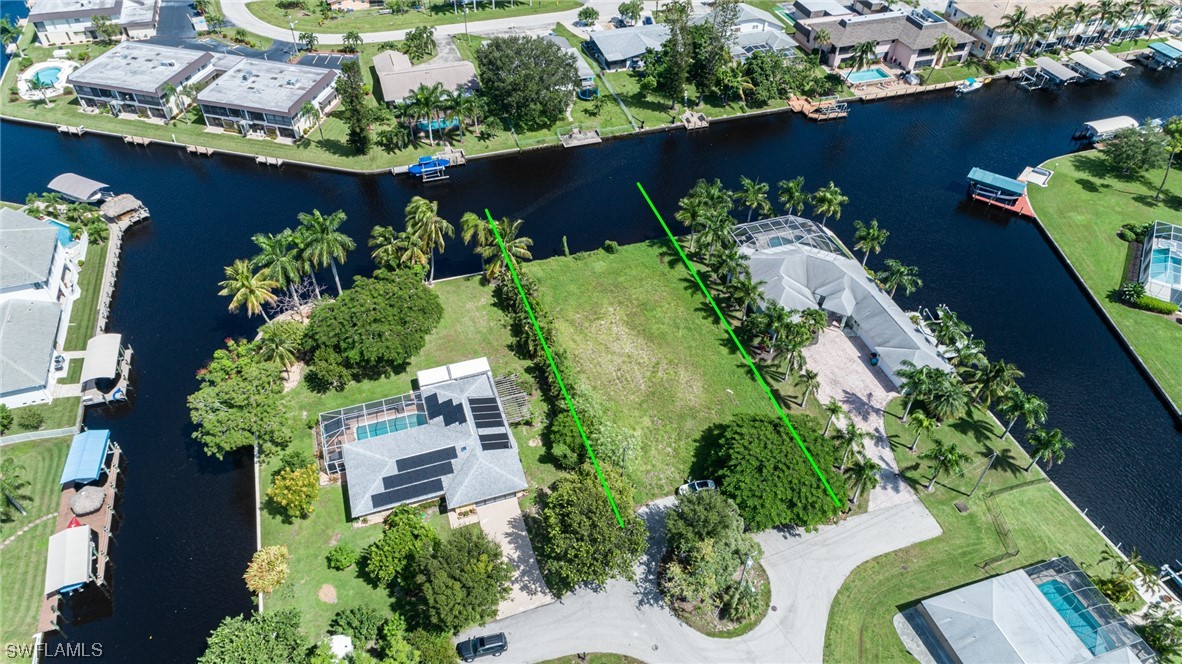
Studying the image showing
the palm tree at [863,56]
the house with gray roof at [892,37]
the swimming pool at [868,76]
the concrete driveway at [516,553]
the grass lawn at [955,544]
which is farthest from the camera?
the house with gray roof at [892,37]

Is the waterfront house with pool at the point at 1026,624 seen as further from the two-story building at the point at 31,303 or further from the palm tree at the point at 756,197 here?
the two-story building at the point at 31,303

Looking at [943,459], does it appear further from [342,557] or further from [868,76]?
[868,76]

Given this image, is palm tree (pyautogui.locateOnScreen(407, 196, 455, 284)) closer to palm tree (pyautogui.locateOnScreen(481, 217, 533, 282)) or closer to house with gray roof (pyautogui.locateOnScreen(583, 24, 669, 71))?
palm tree (pyautogui.locateOnScreen(481, 217, 533, 282))

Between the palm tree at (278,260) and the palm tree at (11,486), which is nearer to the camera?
the palm tree at (11,486)

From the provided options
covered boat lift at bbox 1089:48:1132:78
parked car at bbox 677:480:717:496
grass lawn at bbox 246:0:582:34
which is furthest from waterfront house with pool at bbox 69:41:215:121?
covered boat lift at bbox 1089:48:1132:78

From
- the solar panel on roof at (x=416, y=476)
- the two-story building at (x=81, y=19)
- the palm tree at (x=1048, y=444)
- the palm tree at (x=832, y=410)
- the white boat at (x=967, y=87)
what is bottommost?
the palm tree at (x=1048, y=444)

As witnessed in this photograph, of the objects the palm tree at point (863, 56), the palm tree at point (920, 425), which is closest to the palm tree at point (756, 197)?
the palm tree at point (920, 425)

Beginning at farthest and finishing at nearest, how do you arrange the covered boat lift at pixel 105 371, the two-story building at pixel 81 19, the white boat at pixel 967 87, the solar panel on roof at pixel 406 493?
the two-story building at pixel 81 19, the white boat at pixel 967 87, the covered boat lift at pixel 105 371, the solar panel on roof at pixel 406 493
